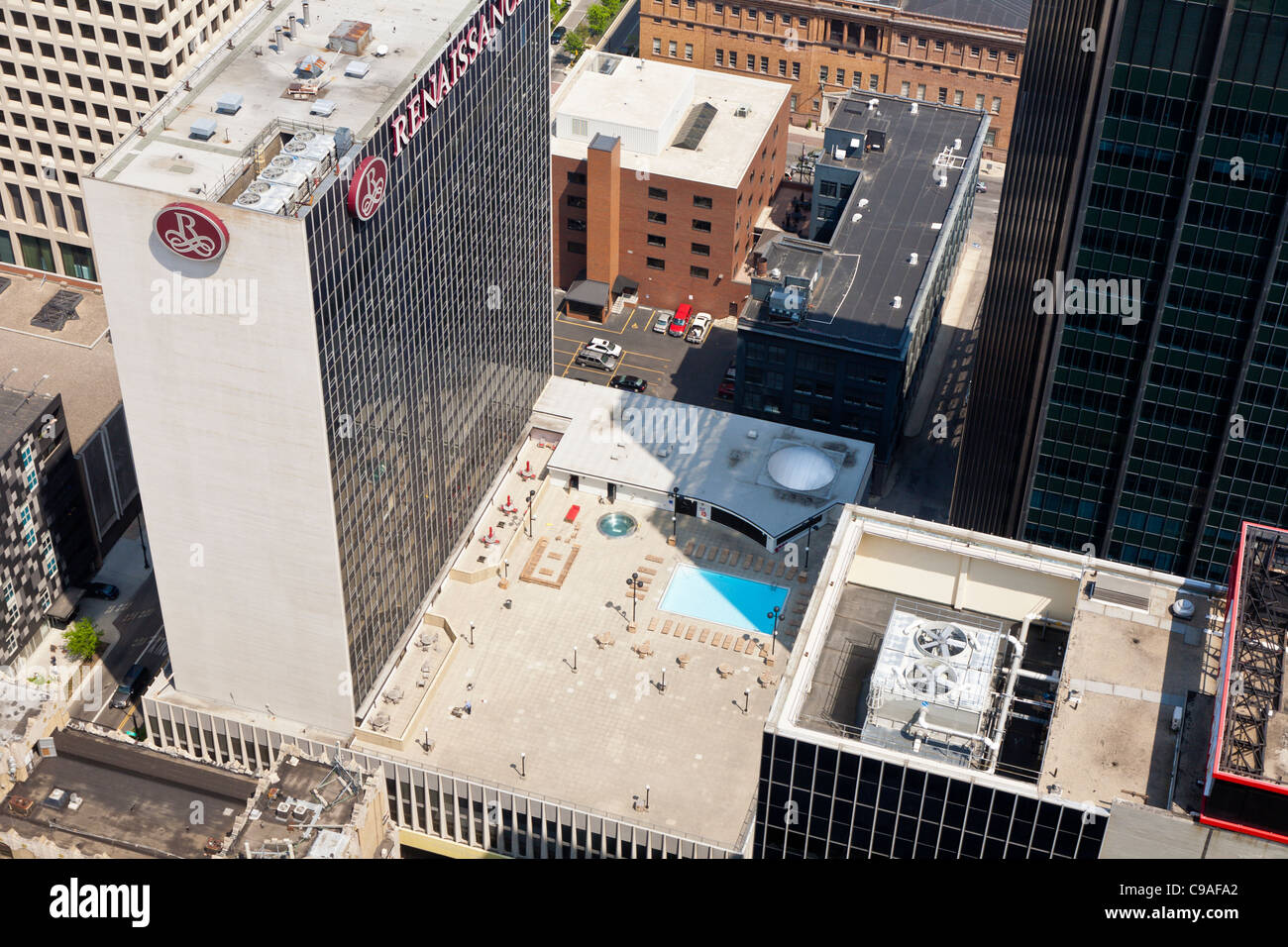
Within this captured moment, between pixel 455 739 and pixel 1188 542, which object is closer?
pixel 1188 542

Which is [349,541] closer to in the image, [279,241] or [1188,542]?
[279,241]

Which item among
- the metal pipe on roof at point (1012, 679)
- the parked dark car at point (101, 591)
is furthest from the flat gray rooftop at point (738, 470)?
the metal pipe on roof at point (1012, 679)

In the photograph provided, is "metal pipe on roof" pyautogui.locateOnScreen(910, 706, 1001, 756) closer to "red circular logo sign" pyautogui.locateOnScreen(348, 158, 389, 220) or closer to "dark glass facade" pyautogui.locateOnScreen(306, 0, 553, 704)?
"dark glass facade" pyautogui.locateOnScreen(306, 0, 553, 704)

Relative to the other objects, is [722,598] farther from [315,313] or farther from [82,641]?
[82,641]

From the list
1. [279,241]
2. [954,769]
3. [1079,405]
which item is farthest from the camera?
[1079,405]

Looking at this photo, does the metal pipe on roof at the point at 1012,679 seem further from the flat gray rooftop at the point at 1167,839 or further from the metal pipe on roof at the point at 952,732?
A: the flat gray rooftop at the point at 1167,839

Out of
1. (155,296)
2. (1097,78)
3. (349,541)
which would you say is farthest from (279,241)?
(1097,78)
